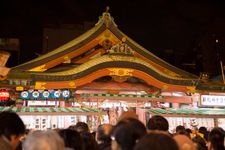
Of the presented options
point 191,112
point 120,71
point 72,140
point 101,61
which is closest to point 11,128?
point 72,140

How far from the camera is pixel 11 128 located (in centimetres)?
348

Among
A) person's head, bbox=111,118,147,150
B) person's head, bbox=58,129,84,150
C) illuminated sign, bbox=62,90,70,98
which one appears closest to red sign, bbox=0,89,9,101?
illuminated sign, bbox=62,90,70,98

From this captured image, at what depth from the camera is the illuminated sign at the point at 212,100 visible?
1207 cm

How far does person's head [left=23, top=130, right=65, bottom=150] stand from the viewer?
2.75 metres

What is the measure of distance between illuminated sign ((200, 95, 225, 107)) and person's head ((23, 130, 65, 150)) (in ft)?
32.8

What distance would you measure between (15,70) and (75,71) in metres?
2.05

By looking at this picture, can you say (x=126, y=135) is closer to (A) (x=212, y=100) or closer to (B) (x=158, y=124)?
(B) (x=158, y=124)

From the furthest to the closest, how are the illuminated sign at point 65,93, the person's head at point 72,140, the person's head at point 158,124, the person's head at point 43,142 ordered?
the illuminated sign at point 65,93 < the person's head at point 158,124 < the person's head at point 72,140 < the person's head at point 43,142

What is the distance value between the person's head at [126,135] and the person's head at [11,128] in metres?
1.23

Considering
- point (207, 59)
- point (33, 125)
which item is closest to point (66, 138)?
point (33, 125)

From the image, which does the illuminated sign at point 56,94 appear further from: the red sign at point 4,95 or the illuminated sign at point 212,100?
the illuminated sign at point 212,100

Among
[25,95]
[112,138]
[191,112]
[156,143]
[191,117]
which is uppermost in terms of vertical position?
[25,95]

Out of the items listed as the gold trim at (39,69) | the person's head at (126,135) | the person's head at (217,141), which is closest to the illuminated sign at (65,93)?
the gold trim at (39,69)

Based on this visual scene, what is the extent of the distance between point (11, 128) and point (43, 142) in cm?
88
